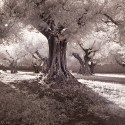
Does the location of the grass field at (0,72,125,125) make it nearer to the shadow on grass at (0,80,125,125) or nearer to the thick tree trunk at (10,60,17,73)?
the shadow on grass at (0,80,125,125)

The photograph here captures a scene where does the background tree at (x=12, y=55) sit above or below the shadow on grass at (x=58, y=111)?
above

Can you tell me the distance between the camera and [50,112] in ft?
39.2

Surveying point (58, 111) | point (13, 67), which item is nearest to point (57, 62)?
point (58, 111)

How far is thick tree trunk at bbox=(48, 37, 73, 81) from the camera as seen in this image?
75.7 ft

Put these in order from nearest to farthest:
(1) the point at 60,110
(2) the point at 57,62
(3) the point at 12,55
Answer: (1) the point at 60,110, (2) the point at 57,62, (3) the point at 12,55

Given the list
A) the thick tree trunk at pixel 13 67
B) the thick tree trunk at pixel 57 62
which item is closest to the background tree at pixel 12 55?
the thick tree trunk at pixel 13 67

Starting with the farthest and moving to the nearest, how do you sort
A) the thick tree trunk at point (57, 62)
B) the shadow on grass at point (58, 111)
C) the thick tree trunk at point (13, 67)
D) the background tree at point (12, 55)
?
the background tree at point (12, 55) < the thick tree trunk at point (13, 67) < the thick tree trunk at point (57, 62) < the shadow on grass at point (58, 111)

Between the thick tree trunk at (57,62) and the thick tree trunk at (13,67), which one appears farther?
the thick tree trunk at (13,67)

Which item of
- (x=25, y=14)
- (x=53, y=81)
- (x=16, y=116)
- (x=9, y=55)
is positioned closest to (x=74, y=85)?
(x=53, y=81)

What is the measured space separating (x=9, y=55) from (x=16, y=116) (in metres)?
50.1

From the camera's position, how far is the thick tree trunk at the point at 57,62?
2308 centimetres

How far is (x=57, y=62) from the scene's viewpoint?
2352 cm

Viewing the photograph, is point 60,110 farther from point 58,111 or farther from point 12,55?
point 12,55

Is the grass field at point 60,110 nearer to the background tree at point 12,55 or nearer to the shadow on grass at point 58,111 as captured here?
the shadow on grass at point 58,111
